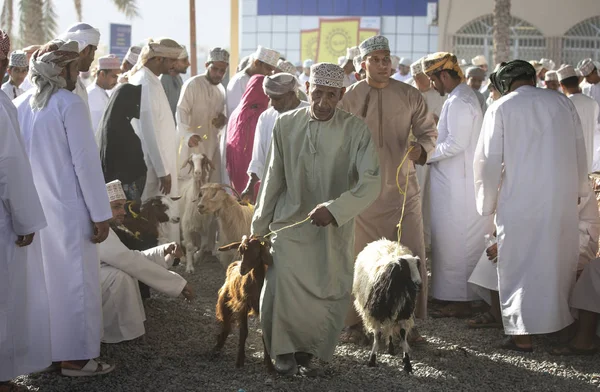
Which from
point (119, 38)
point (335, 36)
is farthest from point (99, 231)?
point (335, 36)

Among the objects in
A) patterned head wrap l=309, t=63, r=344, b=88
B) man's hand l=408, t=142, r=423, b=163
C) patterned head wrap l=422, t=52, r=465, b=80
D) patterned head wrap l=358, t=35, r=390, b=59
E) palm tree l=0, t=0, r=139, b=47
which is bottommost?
man's hand l=408, t=142, r=423, b=163

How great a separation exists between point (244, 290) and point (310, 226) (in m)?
0.68

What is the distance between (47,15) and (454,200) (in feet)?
87.8

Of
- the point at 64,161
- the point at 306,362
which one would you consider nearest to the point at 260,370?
the point at 306,362

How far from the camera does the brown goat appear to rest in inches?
220

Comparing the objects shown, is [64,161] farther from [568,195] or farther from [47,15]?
[47,15]

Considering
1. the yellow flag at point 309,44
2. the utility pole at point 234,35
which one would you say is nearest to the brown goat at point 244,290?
the utility pole at point 234,35

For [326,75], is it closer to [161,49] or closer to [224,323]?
[224,323]

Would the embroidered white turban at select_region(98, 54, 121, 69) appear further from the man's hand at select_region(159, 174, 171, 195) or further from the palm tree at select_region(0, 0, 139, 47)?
the palm tree at select_region(0, 0, 139, 47)

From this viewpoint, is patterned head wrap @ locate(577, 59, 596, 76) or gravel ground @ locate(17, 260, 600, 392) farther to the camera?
patterned head wrap @ locate(577, 59, 596, 76)

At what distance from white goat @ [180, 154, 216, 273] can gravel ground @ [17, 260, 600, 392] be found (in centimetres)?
250

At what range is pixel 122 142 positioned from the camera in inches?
301

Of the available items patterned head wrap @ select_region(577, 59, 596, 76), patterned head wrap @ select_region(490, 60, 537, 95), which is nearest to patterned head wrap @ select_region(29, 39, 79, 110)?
patterned head wrap @ select_region(490, 60, 537, 95)

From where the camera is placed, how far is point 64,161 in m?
5.43
